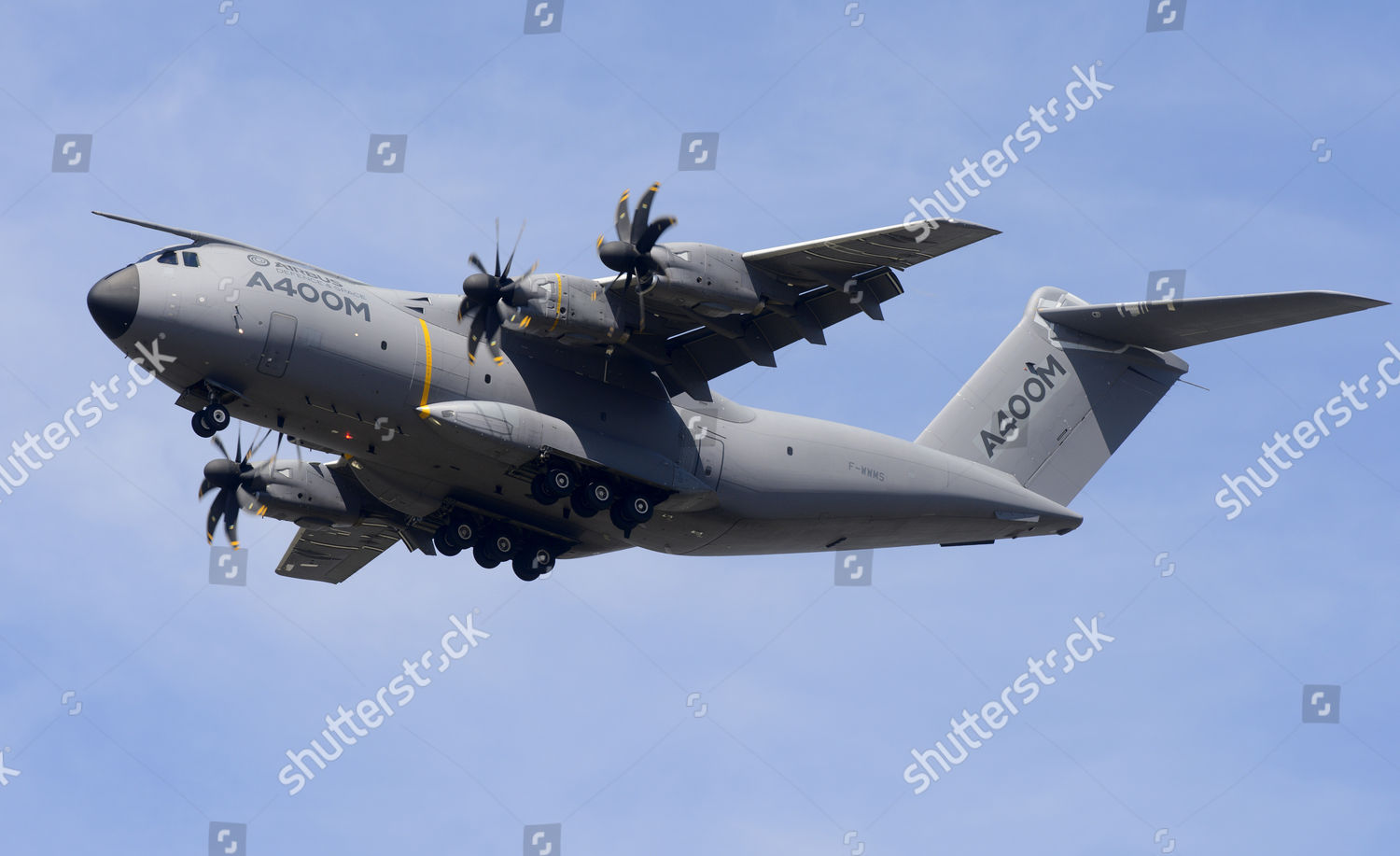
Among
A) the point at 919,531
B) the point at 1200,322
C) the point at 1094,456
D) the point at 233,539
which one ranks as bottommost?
the point at 233,539

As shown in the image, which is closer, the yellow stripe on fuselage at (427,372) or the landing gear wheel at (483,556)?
the yellow stripe on fuselage at (427,372)

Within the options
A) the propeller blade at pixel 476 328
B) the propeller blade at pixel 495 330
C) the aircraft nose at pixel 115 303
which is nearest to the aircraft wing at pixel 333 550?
the propeller blade at pixel 495 330

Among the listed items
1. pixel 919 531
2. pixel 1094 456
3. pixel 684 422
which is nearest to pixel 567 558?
pixel 684 422

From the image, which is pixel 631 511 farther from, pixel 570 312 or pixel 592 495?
pixel 570 312

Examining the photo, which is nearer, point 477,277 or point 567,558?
point 477,277

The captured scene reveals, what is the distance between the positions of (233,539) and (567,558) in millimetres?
4351

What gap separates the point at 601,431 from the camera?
1962 centimetres

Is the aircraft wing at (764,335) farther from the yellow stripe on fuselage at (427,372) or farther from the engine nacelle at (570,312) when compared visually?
the yellow stripe on fuselage at (427,372)

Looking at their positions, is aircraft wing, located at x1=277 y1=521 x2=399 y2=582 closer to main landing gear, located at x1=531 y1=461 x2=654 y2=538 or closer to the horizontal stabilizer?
main landing gear, located at x1=531 y1=461 x2=654 y2=538

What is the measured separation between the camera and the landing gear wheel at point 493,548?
21.2 meters

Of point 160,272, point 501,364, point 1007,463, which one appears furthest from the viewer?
point 1007,463

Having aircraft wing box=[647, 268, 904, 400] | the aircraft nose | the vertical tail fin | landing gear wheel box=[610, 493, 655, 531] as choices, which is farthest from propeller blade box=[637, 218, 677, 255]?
the vertical tail fin

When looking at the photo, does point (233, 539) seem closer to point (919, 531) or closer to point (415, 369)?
point (415, 369)

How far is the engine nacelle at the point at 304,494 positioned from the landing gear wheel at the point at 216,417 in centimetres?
346
